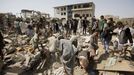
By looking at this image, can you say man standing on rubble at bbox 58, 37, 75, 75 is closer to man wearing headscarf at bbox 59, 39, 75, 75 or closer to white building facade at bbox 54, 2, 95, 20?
man wearing headscarf at bbox 59, 39, 75, 75

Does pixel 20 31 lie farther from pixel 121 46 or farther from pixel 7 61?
pixel 121 46

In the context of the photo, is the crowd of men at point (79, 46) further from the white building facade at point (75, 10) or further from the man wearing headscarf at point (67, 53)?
the white building facade at point (75, 10)

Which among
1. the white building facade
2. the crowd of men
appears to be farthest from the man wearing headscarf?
the white building facade

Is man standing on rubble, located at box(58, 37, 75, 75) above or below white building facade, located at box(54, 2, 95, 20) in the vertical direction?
above

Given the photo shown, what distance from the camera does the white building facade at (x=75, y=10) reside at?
50250 millimetres

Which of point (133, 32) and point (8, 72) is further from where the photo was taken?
point (133, 32)

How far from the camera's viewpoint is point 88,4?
51594 mm

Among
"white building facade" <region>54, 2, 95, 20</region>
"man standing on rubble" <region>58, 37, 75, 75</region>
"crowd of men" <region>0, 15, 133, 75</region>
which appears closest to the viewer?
"man standing on rubble" <region>58, 37, 75, 75</region>

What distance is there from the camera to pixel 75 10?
53.6 m

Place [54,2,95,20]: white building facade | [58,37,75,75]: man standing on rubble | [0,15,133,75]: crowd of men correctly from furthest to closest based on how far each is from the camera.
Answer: [54,2,95,20]: white building facade < [0,15,133,75]: crowd of men < [58,37,75,75]: man standing on rubble

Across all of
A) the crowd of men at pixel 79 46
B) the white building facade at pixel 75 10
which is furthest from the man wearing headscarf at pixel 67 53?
the white building facade at pixel 75 10

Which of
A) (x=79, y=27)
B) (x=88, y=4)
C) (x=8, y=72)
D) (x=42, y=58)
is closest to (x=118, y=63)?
(x=42, y=58)

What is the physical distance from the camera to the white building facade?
165 ft

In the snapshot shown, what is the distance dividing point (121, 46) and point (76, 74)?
2.20 metres
